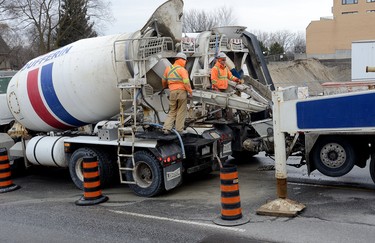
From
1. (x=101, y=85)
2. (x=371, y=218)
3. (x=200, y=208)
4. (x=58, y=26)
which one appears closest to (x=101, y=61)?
(x=101, y=85)

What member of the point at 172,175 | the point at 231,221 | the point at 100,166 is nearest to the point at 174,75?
the point at 172,175

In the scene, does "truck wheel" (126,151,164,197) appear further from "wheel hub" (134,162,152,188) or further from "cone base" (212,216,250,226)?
"cone base" (212,216,250,226)

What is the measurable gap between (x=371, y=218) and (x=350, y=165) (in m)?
1.26

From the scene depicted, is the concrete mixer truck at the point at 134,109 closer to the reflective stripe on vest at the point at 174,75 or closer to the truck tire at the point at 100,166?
the truck tire at the point at 100,166

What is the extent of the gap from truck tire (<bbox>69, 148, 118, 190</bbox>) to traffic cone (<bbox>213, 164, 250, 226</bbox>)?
3.22m

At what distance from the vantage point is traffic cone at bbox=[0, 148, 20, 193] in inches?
383

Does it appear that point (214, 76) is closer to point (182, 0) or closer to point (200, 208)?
point (182, 0)

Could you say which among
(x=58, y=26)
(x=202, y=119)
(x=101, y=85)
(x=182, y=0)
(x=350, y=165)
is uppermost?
(x=58, y=26)

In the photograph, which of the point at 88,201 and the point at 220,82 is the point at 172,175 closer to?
the point at 88,201

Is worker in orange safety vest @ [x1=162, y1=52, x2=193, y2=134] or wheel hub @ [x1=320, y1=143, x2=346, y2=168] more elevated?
worker in orange safety vest @ [x1=162, y1=52, x2=193, y2=134]

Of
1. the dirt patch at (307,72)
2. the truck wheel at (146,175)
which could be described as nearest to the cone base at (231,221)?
the truck wheel at (146,175)

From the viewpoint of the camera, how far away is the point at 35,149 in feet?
33.4

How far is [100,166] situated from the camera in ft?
29.9

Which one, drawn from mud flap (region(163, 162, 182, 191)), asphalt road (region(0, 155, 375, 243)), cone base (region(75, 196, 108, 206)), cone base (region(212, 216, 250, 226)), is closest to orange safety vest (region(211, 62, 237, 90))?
asphalt road (region(0, 155, 375, 243))
